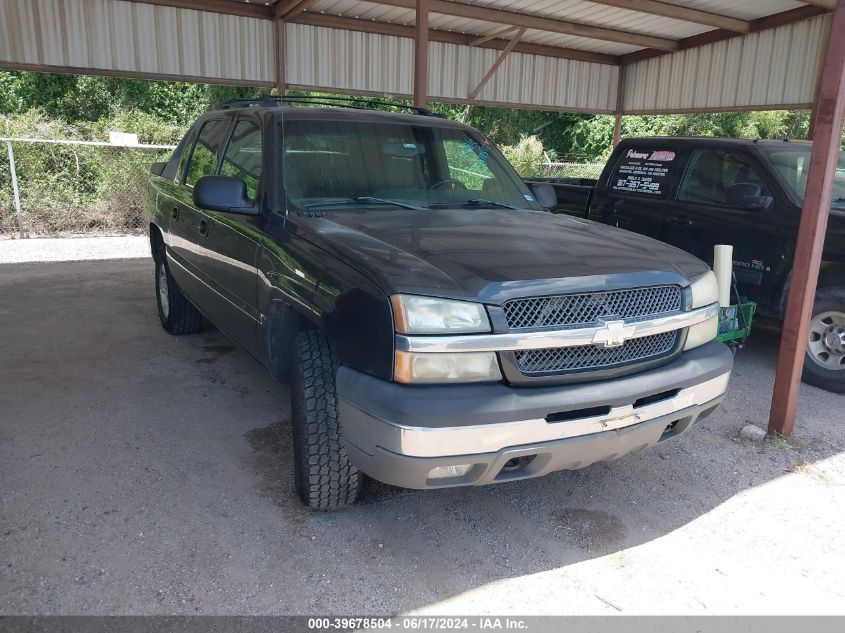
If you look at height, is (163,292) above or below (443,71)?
below

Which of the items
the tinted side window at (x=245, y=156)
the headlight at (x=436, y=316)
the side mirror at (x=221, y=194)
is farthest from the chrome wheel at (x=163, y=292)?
the headlight at (x=436, y=316)

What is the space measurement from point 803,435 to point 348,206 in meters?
3.11

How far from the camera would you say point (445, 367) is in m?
2.48

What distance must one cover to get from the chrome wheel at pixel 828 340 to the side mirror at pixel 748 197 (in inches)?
36.9

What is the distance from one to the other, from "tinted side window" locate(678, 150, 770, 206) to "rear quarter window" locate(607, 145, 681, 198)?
16cm

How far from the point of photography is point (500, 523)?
3.15 metres

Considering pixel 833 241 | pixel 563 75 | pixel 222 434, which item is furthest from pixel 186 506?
pixel 563 75

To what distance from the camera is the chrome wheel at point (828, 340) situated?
16.4ft

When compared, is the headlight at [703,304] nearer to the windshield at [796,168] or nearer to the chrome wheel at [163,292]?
the windshield at [796,168]

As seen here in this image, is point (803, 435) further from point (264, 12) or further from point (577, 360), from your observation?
point (264, 12)

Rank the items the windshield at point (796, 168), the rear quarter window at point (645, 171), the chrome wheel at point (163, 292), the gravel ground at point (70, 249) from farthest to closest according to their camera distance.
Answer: the gravel ground at point (70, 249) < the rear quarter window at point (645, 171) < the chrome wheel at point (163, 292) < the windshield at point (796, 168)

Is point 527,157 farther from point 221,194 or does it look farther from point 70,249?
point 221,194

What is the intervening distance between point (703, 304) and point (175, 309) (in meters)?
4.25

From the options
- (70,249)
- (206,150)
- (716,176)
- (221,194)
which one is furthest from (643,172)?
(70,249)
